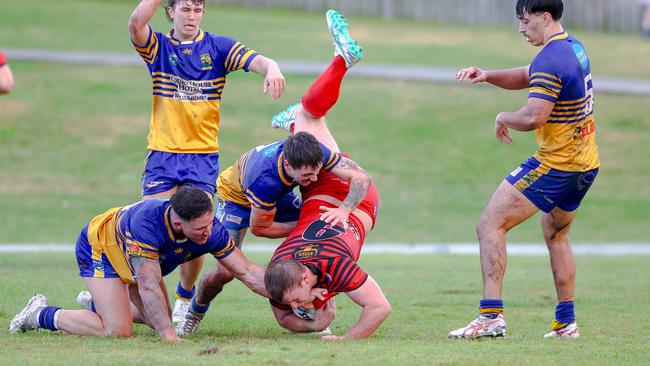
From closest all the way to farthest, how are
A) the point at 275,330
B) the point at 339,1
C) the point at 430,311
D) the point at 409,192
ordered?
the point at 275,330
the point at 430,311
the point at 409,192
the point at 339,1

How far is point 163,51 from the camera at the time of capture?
8.49 m

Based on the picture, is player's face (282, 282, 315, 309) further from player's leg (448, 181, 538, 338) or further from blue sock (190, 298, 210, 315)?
blue sock (190, 298, 210, 315)

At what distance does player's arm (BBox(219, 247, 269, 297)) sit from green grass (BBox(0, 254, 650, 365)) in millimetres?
397

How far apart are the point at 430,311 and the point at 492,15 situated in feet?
101

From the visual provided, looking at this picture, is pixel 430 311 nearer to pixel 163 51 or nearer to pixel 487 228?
pixel 487 228

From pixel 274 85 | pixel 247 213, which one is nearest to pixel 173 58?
pixel 274 85

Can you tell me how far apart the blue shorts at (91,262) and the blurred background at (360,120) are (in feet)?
28.3

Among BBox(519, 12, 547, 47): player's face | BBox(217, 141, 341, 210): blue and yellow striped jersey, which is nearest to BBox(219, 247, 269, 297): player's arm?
BBox(217, 141, 341, 210): blue and yellow striped jersey

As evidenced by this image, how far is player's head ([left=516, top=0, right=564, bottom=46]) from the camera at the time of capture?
7543mm

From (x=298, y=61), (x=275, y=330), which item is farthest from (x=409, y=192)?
(x=275, y=330)

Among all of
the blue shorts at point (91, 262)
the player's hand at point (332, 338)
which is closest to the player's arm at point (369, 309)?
the player's hand at point (332, 338)

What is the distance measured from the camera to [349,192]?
305 inches

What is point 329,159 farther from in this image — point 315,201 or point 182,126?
point 182,126

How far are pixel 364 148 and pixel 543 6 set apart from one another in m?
14.8
